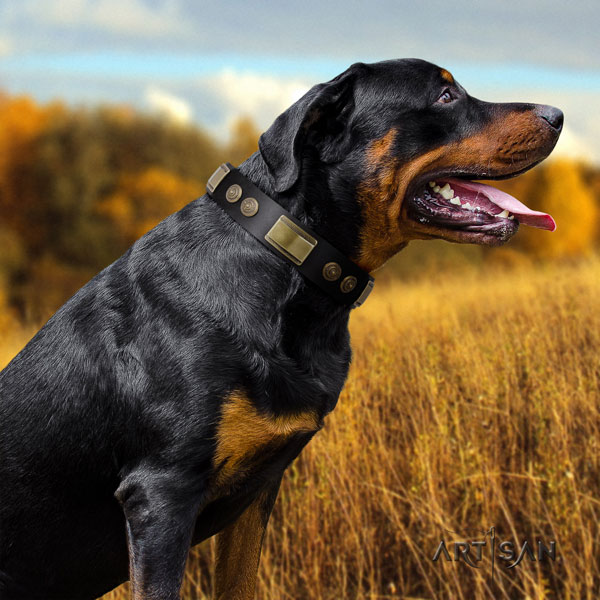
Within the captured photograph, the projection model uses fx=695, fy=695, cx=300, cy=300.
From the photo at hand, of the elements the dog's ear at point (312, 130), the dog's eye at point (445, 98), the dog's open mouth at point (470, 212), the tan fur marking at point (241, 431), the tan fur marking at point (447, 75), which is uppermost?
the tan fur marking at point (447, 75)

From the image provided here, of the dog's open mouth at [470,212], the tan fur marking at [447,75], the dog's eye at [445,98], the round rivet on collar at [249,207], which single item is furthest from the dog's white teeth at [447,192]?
the round rivet on collar at [249,207]

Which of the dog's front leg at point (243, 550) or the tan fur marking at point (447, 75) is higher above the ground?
the tan fur marking at point (447, 75)

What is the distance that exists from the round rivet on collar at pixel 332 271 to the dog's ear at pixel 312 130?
32cm

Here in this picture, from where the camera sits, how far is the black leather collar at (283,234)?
2398mm

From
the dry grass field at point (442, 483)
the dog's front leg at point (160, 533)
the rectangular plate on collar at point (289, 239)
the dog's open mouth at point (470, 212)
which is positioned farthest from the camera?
the dry grass field at point (442, 483)

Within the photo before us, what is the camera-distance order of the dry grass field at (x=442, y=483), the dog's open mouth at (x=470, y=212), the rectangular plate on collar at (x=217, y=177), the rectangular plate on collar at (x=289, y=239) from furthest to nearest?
the dry grass field at (x=442, y=483) → the dog's open mouth at (x=470, y=212) → the rectangular plate on collar at (x=217, y=177) → the rectangular plate on collar at (x=289, y=239)

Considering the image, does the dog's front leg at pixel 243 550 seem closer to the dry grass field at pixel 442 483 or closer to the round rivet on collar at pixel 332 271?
the dry grass field at pixel 442 483

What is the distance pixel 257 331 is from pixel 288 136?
684 mm

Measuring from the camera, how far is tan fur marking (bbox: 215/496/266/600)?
9.30 ft

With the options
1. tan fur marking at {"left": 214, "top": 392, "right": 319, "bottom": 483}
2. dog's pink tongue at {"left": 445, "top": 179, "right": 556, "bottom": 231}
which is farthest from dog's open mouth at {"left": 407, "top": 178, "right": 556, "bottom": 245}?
tan fur marking at {"left": 214, "top": 392, "right": 319, "bottom": 483}

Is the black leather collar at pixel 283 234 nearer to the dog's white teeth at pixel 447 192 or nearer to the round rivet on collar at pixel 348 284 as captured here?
the round rivet on collar at pixel 348 284

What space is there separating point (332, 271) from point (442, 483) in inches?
74.8

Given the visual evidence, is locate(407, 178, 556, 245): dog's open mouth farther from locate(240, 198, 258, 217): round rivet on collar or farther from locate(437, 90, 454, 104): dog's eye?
locate(240, 198, 258, 217): round rivet on collar

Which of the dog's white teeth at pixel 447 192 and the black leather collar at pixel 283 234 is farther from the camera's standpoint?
the dog's white teeth at pixel 447 192
